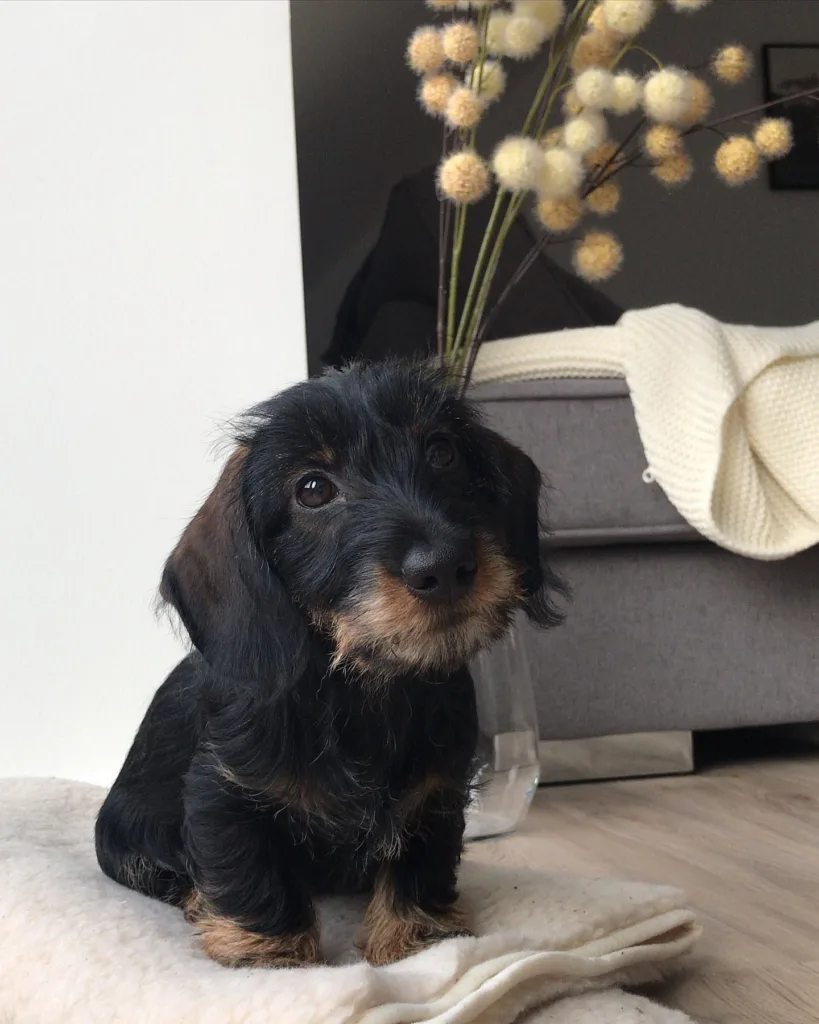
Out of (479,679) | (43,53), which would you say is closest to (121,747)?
(479,679)

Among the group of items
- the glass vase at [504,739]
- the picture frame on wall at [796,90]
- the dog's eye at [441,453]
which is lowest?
the glass vase at [504,739]

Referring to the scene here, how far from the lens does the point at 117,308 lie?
2223mm

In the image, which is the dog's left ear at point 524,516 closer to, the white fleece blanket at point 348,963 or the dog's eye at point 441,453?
the dog's eye at point 441,453

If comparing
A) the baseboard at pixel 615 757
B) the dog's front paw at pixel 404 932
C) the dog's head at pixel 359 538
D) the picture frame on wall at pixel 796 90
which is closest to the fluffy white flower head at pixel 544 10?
the dog's head at pixel 359 538

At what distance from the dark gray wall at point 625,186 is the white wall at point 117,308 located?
51.1 inches

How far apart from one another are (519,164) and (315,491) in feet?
Answer: 2.39

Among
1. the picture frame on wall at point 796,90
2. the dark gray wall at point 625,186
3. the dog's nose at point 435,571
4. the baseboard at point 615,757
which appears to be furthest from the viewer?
the picture frame on wall at point 796,90

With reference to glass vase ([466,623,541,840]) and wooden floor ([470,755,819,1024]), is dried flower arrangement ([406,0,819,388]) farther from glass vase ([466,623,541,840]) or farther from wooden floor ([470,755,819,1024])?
wooden floor ([470,755,819,1024])

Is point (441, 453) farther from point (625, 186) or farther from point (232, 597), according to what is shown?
point (625, 186)

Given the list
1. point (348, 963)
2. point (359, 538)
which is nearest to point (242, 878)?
point (348, 963)

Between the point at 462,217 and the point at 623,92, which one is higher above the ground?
the point at 623,92

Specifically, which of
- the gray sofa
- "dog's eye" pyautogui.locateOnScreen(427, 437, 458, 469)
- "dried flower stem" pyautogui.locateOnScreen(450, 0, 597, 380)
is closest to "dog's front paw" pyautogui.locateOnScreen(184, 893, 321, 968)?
"dog's eye" pyautogui.locateOnScreen(427, 437, 458, 469)

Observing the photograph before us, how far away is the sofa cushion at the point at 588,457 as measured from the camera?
229 cm

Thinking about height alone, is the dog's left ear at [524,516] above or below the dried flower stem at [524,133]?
below
